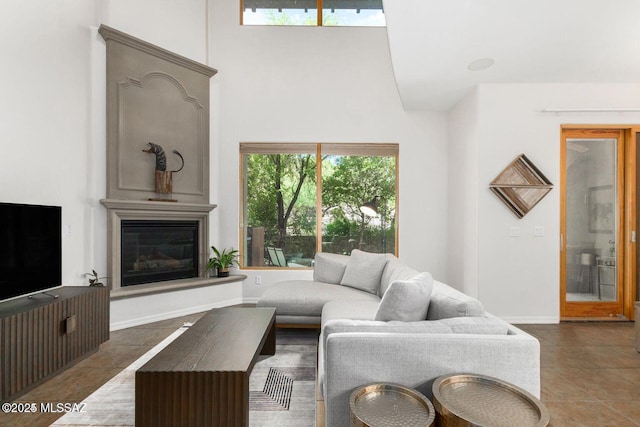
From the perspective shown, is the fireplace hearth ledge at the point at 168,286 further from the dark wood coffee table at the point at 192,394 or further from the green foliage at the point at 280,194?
the dark wood coffee table at the point at 192,394

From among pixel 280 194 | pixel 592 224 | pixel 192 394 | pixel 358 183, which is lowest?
pixel 192 394

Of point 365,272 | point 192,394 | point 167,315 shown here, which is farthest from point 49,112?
point 365,272

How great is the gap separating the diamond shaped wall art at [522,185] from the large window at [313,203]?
4.87ft

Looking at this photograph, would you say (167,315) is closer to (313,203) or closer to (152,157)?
(152,157)

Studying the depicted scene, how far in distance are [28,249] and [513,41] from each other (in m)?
4.37

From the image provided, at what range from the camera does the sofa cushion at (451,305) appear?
1787mm

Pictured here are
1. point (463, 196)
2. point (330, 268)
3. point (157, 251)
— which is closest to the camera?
point (330, 268)

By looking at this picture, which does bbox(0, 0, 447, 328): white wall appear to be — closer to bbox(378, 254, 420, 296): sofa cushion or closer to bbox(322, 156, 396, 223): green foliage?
bbox(322, 156, 396, 223): green foliage

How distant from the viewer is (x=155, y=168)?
13.6 feet

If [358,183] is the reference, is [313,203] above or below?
below

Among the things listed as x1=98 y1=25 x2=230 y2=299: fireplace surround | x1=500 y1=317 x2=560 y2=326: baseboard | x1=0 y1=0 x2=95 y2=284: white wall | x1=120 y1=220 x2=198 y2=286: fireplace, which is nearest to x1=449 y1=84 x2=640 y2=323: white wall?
x1=500 y1=317 x2=560 y2=326: baseboard

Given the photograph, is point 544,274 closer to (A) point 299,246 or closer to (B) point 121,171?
(A) point 299,246

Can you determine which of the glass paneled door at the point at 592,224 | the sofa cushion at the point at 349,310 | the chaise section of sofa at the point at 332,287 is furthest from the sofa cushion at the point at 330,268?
the glass paneled door at the point at 592,224

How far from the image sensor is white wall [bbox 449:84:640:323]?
3.92 metres
